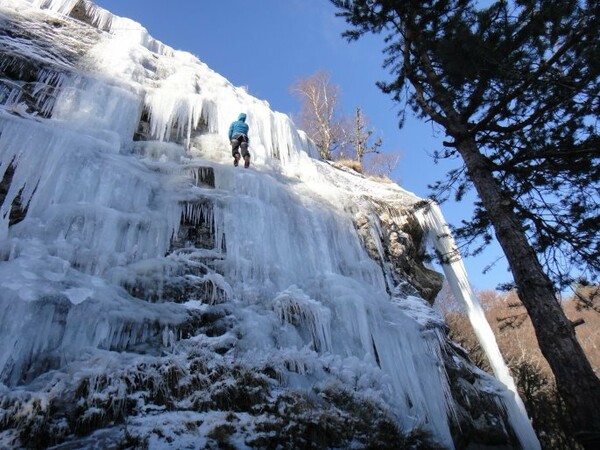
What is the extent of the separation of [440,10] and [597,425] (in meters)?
5.81

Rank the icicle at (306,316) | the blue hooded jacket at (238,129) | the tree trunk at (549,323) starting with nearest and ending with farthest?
the tree trunk at (549,323), the icicle at (306,316), the blue hooded jacket at (238,129)

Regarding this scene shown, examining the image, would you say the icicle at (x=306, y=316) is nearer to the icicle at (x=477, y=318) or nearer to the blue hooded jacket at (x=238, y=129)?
the icicle at (x=477, y=318)

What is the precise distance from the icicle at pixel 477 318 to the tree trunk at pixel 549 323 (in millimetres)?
1252

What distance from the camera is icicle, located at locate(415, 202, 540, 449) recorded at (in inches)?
276

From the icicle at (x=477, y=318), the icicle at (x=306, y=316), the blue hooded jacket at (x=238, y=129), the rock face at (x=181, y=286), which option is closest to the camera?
the rock face at (x=181, y=286)

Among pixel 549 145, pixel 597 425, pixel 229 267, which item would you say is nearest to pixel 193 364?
pixel 229 267

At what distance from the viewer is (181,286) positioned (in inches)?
198

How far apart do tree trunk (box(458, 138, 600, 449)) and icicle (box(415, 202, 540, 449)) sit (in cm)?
125

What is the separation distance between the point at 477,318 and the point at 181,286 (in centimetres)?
640

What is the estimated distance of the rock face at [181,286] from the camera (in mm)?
3533

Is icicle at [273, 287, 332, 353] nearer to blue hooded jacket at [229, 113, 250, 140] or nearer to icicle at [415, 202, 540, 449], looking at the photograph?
icicle at [415, 202, 540, 449]

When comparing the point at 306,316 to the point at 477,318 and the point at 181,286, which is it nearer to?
the point at 181,286

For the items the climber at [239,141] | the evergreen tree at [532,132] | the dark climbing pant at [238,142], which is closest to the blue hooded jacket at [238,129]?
the climber at [239,141]

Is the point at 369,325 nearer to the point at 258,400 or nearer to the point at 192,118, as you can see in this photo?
the point at 258,400
